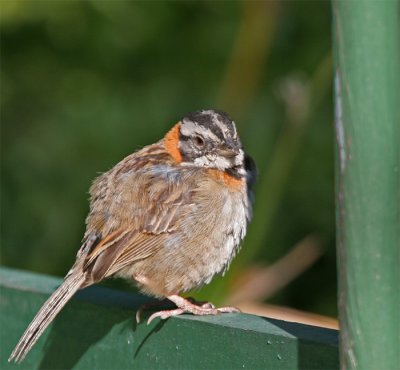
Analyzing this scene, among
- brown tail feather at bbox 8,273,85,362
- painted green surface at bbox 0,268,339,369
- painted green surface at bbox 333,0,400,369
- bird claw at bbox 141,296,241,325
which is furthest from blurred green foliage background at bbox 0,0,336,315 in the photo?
painted green surface at bbox 333,0,400,369

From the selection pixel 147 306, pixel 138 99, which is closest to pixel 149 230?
pixel 147 306

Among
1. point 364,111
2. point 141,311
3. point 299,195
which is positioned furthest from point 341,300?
point 299,195

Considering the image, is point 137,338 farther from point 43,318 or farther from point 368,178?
point 368,178

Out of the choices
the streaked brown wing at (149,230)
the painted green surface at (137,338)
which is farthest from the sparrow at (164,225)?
the painted green surface at (137,338)

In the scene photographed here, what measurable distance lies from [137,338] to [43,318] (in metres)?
0.36

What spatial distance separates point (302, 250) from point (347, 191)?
322 centimetres

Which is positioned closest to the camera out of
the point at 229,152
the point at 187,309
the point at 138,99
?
the point at 187,309

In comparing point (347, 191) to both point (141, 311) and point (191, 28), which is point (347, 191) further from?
point (191, 28)

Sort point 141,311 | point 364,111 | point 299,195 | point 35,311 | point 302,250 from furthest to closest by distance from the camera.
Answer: point 299,195 < point 302,250 < point 35,311 < point 141,311 < point 364,111

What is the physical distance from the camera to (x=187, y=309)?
4.05 metres

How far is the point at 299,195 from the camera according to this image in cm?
673

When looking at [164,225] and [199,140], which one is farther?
[199,140]

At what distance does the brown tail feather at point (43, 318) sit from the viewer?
13.2 ft

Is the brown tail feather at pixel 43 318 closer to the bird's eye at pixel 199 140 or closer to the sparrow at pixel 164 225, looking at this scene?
the sparrow at pixel 164 225
